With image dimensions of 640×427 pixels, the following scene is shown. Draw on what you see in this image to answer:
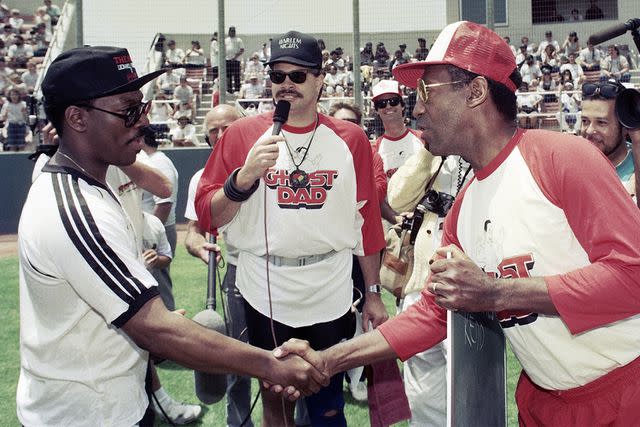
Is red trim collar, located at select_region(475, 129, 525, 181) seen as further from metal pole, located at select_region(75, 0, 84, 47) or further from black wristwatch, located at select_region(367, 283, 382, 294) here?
metal pole, located at select_region(75, 0, 84, 47)

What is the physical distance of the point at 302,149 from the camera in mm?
4297

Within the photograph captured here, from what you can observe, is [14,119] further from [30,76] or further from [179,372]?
[179,372]

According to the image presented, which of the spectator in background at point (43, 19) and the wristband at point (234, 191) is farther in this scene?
the spectator in background at point (43, 19)

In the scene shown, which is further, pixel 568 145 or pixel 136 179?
pixel 136 179

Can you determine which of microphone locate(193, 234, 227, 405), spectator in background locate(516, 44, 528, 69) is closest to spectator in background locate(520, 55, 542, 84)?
spectator in background locate(516, 44, 528, 69)

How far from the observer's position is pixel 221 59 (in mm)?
11203

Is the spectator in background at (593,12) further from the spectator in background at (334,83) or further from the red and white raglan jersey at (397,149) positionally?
the red and white raglan jersey at (397,149)

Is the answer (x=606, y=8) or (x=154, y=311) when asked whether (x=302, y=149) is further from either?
(x=606, y=8)

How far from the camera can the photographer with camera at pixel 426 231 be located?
4.75m

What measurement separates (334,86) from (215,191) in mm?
12904

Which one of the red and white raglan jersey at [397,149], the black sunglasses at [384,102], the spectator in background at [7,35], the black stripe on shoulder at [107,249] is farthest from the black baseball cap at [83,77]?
the spectator in background at [7,35]

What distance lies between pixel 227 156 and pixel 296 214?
529 mm

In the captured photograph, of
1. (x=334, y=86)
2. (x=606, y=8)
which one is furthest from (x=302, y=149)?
(x=606, y=8)

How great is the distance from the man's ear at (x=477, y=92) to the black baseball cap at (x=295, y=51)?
1699mm
